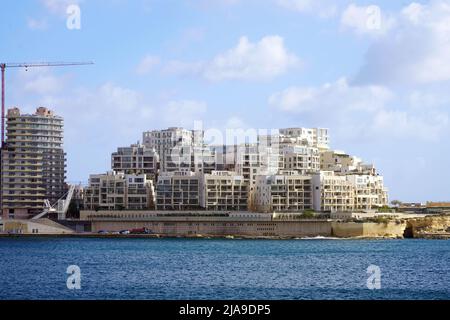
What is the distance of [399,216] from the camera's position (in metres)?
120

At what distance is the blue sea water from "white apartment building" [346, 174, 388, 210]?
2995 centimetres

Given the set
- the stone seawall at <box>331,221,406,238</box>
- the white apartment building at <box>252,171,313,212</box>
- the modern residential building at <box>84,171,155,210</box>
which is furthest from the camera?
the modern residential building at <box>84,171,155,210</box>

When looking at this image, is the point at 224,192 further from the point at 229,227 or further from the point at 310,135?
the point at 310,135

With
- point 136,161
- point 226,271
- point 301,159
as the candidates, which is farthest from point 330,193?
point 226,271

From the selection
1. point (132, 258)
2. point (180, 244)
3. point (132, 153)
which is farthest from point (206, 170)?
point (132, 258)

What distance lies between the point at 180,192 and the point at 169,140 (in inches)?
850

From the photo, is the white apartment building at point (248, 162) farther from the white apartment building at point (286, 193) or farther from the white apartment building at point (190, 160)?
the white apartment building at point (190, 160)

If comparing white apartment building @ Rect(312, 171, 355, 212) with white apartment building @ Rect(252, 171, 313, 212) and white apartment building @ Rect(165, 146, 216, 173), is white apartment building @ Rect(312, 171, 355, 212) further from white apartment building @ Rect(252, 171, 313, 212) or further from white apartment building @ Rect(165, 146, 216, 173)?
white apartment building @ Rect(165, 146, 216, 173)

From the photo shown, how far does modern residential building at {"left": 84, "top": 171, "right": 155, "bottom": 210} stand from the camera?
126 meters

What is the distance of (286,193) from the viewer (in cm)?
12081

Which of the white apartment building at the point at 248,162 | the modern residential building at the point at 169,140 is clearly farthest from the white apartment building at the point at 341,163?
the modern residential building at the point at 169,140

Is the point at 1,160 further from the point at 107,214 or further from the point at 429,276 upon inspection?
the point at 429,276

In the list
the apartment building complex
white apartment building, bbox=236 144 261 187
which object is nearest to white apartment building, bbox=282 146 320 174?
the apartment building complex
